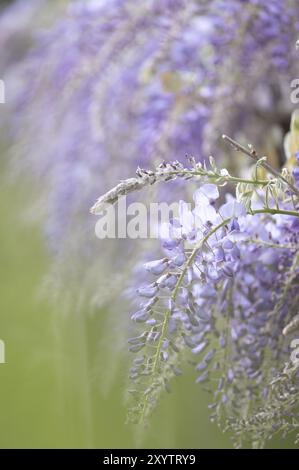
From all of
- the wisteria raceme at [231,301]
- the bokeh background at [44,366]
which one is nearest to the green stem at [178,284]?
the wisteria raceme at [231,301]

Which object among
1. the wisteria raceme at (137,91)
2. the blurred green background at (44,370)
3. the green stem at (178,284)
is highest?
the wisteria raceme at (137,91)

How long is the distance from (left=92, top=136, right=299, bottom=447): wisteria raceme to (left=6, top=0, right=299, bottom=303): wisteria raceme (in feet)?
0.93

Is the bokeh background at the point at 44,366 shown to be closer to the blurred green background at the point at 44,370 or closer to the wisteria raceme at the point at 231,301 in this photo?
the blurred green background at the point at 44,370

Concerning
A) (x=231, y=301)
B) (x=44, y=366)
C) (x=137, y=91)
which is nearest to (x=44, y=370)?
(x=44, y=366)

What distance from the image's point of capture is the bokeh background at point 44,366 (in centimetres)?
89

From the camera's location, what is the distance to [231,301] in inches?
17.8

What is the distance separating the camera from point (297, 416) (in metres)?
0.39

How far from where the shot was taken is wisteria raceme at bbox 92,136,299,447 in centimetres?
36

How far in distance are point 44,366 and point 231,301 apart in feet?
2.73

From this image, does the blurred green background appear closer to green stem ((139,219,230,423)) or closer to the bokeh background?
the bokeh background

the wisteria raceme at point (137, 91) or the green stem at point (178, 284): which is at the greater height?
the wisteria raceme at point (137, 91)
